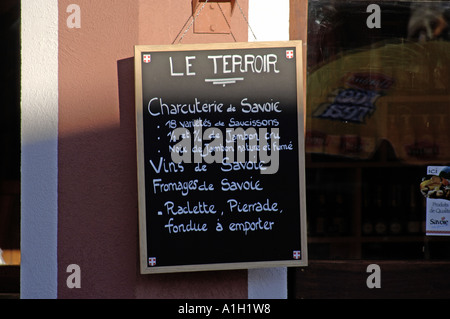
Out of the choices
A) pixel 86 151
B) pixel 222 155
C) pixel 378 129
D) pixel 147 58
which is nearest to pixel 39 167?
pixel 86 151

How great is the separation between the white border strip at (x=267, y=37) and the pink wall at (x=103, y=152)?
12.9 inches

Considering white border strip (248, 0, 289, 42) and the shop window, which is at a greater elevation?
white border strip (248, 0, 289, 42)

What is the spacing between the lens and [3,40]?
18.7 feet

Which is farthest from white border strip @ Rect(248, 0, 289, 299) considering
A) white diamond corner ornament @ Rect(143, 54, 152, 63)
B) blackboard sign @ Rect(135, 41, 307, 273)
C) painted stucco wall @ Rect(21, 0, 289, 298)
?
white diamond corner ornament @ Rect(143, 54, 152, 63)

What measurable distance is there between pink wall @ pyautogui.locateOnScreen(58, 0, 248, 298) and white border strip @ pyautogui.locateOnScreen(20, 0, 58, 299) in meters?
0.05

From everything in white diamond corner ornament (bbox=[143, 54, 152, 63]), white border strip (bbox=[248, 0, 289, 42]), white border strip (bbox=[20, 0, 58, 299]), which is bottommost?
white border strip (bbox=[20, 0, 58, 299])

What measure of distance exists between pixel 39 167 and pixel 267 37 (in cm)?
164

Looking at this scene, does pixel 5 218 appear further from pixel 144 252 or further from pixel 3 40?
pixel 144 252

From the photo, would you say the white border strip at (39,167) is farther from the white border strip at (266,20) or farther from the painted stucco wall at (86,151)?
the white border strip at (266,20)

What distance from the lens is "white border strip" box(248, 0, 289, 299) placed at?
3709 millimetres

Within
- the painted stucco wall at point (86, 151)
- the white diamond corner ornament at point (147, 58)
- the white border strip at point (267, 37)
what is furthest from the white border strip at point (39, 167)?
the white border strip at point (267, 37)

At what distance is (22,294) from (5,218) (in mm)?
2082

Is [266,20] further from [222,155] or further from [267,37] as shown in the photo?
[222,155]

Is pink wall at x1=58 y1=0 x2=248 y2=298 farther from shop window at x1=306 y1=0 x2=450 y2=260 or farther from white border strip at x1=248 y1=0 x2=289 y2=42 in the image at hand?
shop window at x1=306 y1=0 x2=450 y2=260
